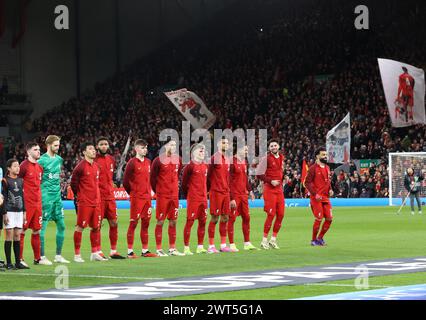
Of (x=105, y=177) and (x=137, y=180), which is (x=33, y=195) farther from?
(x=137, y=180)

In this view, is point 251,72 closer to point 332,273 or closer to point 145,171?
point 145,171

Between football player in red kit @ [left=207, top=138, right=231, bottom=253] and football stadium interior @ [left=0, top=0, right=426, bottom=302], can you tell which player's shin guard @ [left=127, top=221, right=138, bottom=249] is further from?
football player in red kit @ [left=207, top=138, right=231, bottom=253]

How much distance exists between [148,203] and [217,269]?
3.41 m

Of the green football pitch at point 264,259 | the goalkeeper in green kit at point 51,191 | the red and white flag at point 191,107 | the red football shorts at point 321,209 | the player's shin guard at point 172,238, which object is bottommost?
the green football pitch at point 264,259

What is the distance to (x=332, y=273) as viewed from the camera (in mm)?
14336

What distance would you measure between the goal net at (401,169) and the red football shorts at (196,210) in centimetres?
2158

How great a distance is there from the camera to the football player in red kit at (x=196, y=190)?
1897 cm

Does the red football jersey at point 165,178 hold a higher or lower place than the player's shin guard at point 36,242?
higher

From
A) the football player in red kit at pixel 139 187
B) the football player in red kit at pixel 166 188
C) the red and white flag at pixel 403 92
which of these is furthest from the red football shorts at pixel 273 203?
the red and white flag at pixel 403 92

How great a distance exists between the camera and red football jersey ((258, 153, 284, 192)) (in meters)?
20.1

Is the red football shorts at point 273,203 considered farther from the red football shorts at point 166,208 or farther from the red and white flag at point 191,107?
the red and white flag at point 191,107
